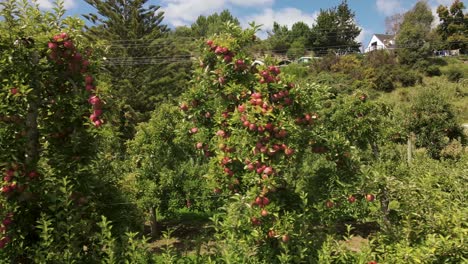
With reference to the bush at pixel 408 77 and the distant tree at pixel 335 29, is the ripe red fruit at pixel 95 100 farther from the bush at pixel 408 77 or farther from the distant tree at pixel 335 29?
the distant tree at pixel 335 29

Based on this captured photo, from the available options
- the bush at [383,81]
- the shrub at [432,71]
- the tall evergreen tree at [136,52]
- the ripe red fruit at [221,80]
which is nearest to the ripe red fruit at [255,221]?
the ripe red fruit at [221,80]

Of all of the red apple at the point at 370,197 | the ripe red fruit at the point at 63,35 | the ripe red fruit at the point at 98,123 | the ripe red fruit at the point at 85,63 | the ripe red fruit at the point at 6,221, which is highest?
the ripe red fruit at the point at 63,35

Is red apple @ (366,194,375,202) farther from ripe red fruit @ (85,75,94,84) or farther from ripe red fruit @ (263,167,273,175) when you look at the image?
ripe red fruit @ (85,75,94,84)

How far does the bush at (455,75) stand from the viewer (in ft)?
89.7

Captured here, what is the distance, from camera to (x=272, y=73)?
9.57 feet

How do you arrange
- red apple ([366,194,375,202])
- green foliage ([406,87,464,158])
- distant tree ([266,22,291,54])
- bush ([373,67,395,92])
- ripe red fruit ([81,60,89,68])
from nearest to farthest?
ripe red fruit ([81,60,89,68])
red apple ([366,194,375,202])
green foliage ([406,87,464,158])
bush ([373,67,395,92])
distant tree ([266,22,291,54])

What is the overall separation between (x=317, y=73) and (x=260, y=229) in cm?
2709

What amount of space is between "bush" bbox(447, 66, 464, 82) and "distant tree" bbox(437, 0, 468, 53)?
6.94 meters

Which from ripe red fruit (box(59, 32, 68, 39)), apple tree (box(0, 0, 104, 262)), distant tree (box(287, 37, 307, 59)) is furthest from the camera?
distant tree (box(287, 37, 307, 59))

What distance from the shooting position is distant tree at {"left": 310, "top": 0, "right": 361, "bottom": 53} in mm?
40062


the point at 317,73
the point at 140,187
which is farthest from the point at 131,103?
the point at 140,187

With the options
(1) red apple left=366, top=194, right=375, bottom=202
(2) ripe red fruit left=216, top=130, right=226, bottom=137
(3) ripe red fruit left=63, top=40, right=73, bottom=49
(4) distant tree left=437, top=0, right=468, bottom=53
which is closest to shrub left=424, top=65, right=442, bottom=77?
(4) distant tree left=437, top=0, right=468, bottom=53

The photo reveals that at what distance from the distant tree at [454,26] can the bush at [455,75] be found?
6944mm

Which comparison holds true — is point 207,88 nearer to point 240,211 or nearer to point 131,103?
point 240,211
